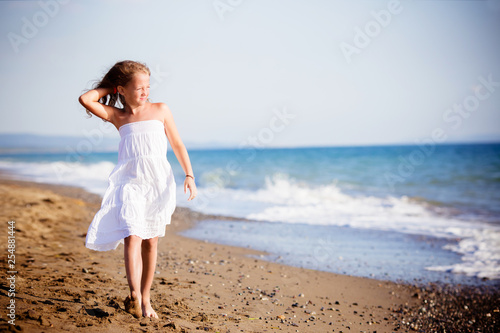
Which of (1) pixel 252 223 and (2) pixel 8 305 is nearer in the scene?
(2) pixel 8 305

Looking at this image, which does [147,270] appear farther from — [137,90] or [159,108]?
[137,90]

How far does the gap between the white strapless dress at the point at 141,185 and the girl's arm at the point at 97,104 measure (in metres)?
0.16

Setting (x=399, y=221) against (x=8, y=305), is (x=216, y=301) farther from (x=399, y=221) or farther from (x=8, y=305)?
(x=399, y=221)

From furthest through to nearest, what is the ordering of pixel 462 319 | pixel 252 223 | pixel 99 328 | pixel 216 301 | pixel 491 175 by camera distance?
1. pixel 491 175
2. pixel 252 223
3. pixel 462 319
4. pixel 216 301
5. pixel 99 328

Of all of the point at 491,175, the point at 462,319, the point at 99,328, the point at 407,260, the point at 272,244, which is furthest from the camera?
the point at 491,175

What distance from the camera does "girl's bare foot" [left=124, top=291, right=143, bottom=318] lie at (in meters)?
2.92

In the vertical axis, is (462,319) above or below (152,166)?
below

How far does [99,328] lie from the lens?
273 centimetres

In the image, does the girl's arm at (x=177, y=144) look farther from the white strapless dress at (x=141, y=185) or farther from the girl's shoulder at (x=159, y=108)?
the white strapless dress at (x=141, y=185)

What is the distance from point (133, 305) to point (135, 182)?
0.92 metres

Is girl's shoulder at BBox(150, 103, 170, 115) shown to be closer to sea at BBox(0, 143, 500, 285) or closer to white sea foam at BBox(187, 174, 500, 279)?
sea at BBox(0, 143, 500, 285)

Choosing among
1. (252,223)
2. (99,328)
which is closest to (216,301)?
(99,328)

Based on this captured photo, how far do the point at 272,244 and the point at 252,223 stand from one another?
2058 mm

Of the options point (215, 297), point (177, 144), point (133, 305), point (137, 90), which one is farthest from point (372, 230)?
point (137, 90)
